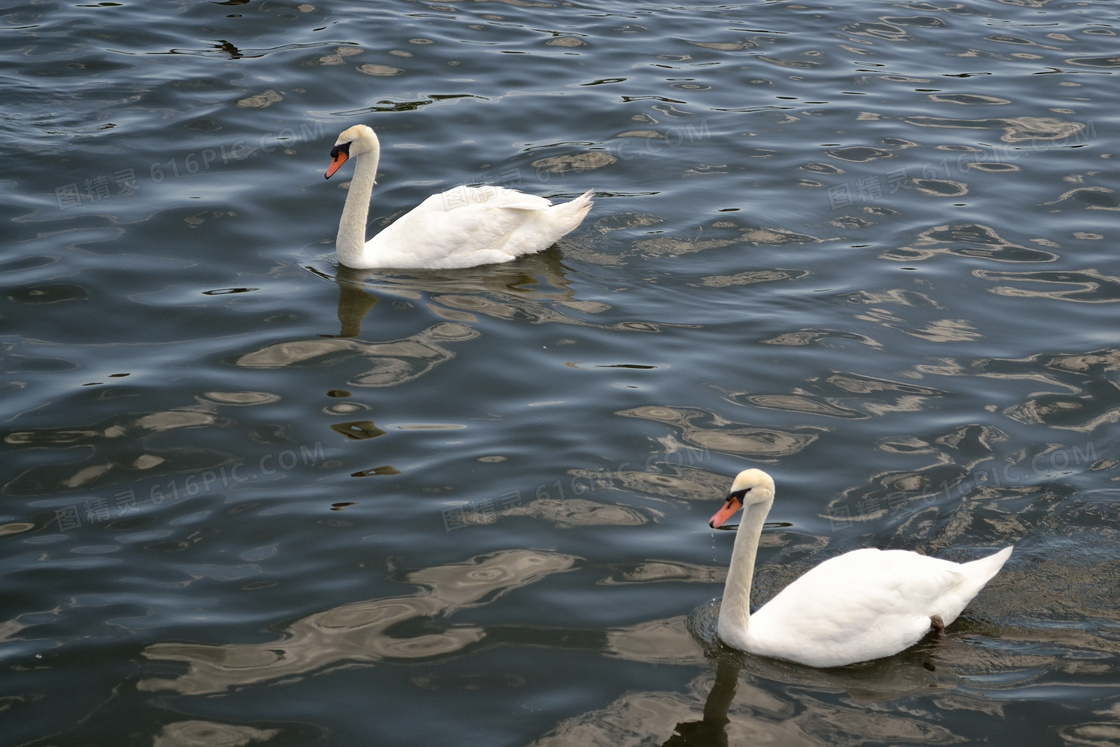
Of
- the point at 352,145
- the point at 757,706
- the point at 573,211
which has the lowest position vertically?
the point at 757,706

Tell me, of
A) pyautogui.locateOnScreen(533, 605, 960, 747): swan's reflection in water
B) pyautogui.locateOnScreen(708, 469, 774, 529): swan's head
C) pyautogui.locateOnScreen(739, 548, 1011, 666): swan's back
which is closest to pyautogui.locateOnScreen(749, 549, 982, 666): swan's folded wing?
pyautogui.locateOnScreen(739, 548, 1011, 666): swan's back

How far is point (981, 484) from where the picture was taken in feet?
27.7

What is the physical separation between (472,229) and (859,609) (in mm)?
6031

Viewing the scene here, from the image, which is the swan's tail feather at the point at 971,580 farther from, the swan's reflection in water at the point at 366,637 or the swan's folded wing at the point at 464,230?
the swan's folded wing at the point at 464,230

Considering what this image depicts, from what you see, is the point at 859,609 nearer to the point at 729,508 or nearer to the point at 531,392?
the point at 729,508

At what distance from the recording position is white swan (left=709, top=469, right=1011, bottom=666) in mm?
6777

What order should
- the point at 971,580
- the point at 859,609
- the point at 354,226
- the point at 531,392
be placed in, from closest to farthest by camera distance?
the point at 859,609 → the point at 971,580 → the point at 531,392 → the point at 354,226

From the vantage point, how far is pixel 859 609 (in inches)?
267

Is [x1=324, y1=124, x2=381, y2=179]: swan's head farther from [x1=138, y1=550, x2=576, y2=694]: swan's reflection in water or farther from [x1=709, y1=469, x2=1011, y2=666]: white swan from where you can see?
[x1=709, y1=469, x2=1011, y2=666]: white swan

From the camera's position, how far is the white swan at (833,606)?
22.2ft

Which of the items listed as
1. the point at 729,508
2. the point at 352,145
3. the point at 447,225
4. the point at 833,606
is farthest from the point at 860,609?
Result: the point at 352,145

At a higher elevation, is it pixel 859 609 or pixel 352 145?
pixel 352 145

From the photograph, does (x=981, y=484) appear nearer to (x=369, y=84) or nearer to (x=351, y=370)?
(x=351, y=370)

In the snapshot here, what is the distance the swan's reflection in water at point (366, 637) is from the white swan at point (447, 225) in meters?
4.56
